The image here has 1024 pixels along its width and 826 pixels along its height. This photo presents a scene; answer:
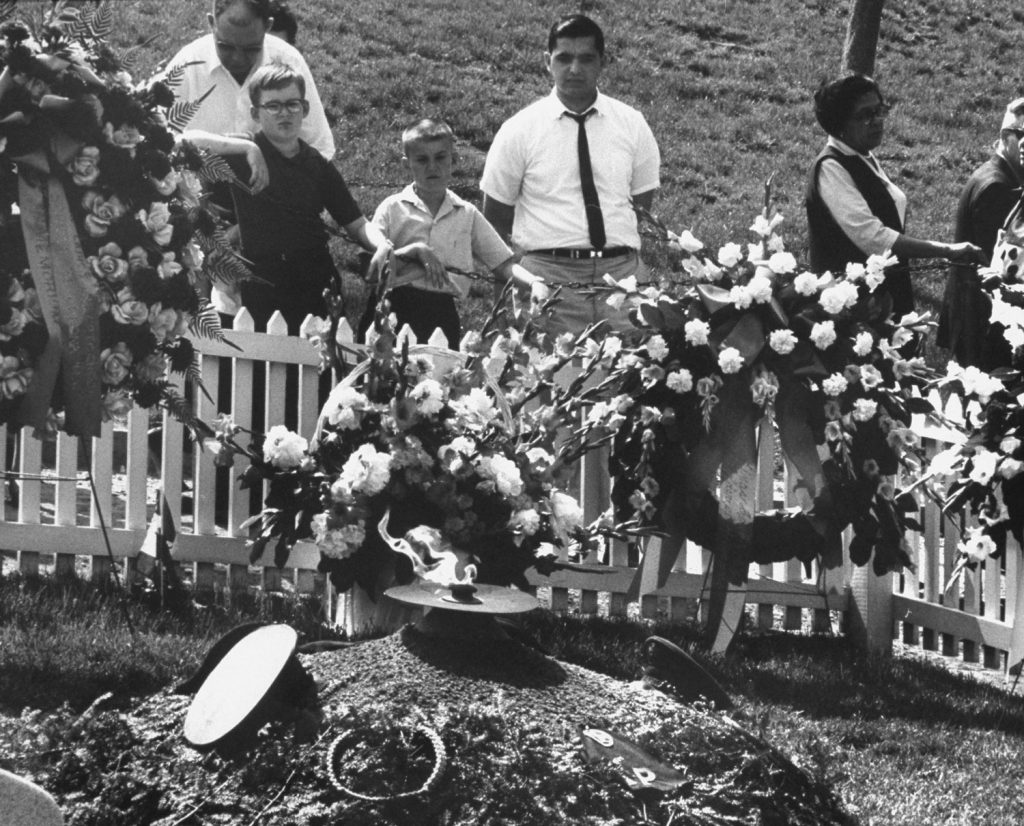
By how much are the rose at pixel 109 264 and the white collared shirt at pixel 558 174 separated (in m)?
2.94

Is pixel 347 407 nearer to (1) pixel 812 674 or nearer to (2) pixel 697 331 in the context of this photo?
(2) pixel 697 331

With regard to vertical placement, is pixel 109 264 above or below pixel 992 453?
above

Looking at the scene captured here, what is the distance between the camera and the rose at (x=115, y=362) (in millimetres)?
4820

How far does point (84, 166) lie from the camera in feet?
15.1

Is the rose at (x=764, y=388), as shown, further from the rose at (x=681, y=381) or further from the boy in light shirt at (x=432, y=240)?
the boy in light shirt at (x=432, y=240)

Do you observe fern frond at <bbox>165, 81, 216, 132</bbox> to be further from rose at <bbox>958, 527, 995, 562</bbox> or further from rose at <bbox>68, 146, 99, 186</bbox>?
rose at <bbox>958, 527, 995, 562</bbox>

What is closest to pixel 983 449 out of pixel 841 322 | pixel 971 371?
pixel 971 371

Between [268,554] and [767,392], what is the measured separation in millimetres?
2015

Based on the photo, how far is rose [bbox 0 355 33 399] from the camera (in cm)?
470

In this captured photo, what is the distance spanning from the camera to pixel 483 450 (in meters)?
5.14

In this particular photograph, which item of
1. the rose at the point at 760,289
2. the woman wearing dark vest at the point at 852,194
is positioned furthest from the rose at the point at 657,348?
the woman wearing dark vest at the point at 852,194

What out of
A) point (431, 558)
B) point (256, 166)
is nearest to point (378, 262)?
point (256, 166)

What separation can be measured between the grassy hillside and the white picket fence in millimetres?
5405

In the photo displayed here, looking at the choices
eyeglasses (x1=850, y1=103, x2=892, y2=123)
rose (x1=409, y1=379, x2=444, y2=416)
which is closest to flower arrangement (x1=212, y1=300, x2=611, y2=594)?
rose (x1=409, y1=379, x2=444, y2=416)
